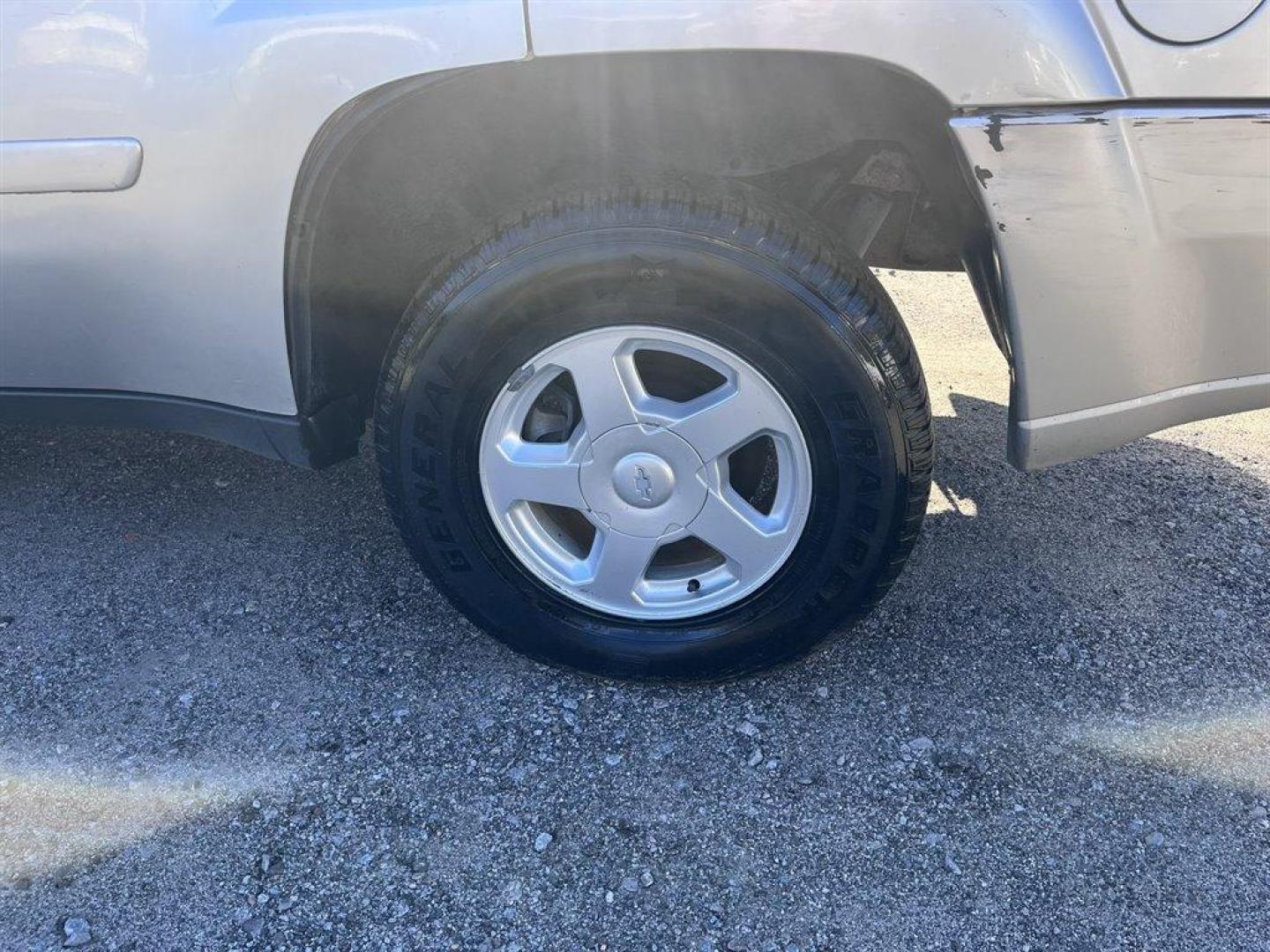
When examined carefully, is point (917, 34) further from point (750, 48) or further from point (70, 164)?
point (70, 164)

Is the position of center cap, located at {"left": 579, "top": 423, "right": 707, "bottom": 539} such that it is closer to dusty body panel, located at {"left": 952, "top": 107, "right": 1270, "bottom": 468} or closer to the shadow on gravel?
the shadow on gravel

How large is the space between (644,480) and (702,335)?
304 millimetres

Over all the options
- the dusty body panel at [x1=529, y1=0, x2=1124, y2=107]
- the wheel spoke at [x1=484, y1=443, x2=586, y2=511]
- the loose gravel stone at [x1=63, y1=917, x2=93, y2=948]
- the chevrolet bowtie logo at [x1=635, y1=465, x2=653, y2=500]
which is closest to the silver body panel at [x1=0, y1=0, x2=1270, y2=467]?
the dusty body panel at [x1=529, y1=0, x2=1124, y2=107]

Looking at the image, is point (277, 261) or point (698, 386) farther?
point (698, 386)

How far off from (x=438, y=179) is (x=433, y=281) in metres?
0.29

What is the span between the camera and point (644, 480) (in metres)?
1.98

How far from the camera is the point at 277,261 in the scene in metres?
1.91

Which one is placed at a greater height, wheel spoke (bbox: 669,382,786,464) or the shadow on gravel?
wheel spoke (bbox: 669,382,786,464)

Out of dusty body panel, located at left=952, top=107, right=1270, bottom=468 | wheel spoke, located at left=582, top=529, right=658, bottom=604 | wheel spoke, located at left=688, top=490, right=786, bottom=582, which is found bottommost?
wheel spoke, located at left=582, top=529, right=658, bottom=604

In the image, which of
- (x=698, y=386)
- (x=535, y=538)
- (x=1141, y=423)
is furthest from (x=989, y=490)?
(x=535, y=538)

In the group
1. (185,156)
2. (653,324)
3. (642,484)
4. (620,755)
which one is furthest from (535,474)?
(185,156)

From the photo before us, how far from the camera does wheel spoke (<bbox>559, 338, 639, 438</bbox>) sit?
190 cm

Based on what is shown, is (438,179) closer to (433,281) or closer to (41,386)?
(433,281)

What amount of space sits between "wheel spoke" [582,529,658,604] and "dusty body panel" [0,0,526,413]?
2.25 ft
